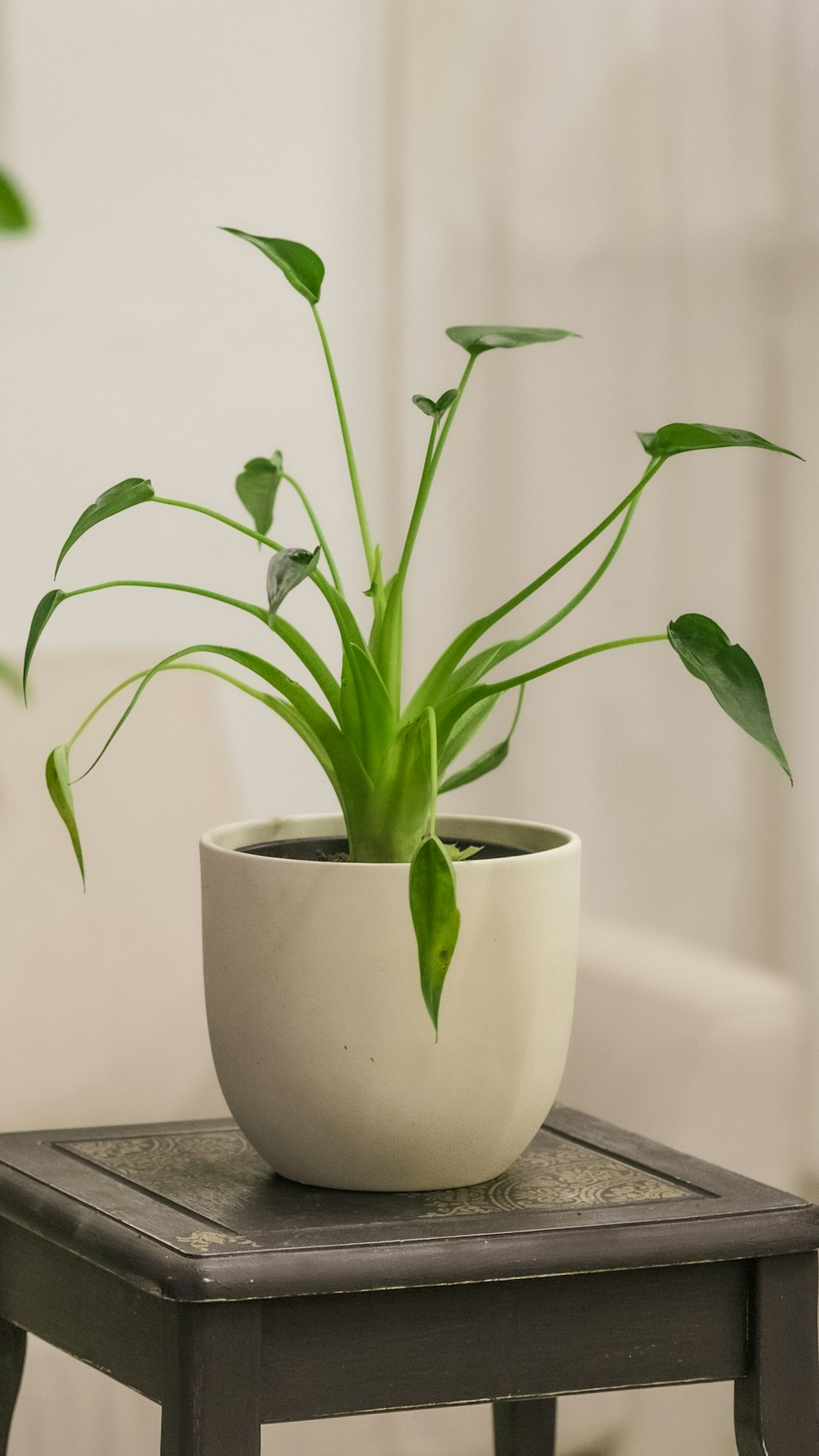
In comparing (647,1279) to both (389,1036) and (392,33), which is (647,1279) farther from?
(392,33)

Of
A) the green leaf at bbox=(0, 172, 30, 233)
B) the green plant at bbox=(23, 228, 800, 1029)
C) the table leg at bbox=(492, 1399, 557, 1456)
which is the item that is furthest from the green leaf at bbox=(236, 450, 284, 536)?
the green leaf at bbox=(0, 172, 30, 233)

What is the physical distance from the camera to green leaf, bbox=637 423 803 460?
3.28 feet

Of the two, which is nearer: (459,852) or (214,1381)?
(214,1381)

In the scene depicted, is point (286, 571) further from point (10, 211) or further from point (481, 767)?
point (10, 211)

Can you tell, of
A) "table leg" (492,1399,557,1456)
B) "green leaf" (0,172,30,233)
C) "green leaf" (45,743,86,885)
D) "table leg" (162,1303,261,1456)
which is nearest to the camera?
"green leaf" (0,172,30,233)

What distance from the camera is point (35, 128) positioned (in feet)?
5.64

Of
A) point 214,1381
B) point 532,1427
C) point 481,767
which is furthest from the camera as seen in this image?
point 532,1427

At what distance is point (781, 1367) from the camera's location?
3.37 feet

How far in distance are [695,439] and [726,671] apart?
0.13 meters

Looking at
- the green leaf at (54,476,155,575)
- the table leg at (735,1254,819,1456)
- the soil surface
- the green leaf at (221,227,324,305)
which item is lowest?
the table leg at (735,1254,819,1456)

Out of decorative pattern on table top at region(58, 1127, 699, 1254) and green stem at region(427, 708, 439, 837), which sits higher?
green stem at region(427, 708, 439, 837)

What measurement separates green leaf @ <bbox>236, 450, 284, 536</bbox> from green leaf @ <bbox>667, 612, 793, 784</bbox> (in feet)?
1.12

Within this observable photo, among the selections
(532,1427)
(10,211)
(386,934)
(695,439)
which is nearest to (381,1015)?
(386,934)

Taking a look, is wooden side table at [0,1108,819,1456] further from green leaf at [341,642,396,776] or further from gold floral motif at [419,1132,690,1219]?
green leaf at [341,642,396,776]
